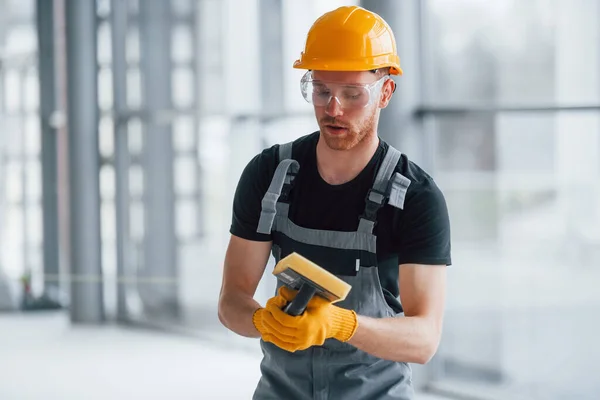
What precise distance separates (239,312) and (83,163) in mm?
5269

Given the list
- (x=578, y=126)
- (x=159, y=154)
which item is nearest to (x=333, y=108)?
(x=578, y=126)

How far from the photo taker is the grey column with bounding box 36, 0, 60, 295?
7.49m

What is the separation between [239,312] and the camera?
195cm

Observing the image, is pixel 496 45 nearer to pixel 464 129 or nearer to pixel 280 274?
pixel 464 129

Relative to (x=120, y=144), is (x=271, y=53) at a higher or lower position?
higher

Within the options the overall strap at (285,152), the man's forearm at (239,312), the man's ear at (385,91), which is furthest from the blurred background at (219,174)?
the man's forearm at (239,312)

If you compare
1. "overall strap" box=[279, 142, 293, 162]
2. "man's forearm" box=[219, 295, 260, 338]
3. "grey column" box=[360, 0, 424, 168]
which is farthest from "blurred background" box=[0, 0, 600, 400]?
"man's forearm" box=[219, 295, 260, 338]

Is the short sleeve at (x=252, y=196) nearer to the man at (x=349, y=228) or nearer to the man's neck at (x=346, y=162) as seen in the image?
the man at (x=349, y=228)

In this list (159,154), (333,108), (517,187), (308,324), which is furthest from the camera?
(159,154)

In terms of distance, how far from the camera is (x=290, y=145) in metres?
2.05

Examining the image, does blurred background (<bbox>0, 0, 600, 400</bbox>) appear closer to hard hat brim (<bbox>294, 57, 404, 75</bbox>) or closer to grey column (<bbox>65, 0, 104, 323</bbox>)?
grey column (<bbox>65, 0, 104, 323</bbox>)

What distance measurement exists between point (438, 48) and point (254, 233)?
3.47 metres

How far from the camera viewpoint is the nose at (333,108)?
6.18ft

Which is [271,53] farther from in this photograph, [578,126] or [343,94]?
[343,94]
